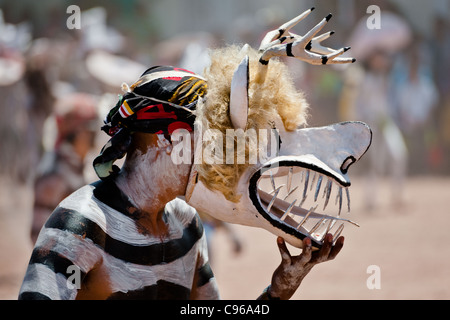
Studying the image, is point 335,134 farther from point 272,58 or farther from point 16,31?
point 16,31

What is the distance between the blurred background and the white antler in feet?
0.81

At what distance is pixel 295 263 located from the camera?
7.02ft

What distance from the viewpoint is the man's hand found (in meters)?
2.08

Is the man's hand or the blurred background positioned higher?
the blurred background

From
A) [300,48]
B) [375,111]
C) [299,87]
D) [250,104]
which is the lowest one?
[250,104]

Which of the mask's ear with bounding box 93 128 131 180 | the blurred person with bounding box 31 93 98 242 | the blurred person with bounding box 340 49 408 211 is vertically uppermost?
the blurred person with bounding box 340 49 408 211

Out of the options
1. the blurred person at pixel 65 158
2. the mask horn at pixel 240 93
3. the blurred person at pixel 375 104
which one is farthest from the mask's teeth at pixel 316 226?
the blurred person at pixel 375 104

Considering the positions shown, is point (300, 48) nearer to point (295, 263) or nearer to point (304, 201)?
point (304, 201)

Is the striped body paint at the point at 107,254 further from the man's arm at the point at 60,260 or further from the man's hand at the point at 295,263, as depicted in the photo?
the man's hand at the point at 295,263

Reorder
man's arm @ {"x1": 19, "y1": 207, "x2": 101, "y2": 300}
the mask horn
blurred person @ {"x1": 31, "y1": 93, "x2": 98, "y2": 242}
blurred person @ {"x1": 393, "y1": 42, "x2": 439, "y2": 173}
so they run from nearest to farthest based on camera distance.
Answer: man's arm @ {"x1": 19, "y1": 207, "x2": 101, "y2": 300} → the mask horn → blurred person @ {"x1": 31, "y1": 93, "x2": 98, "y2": 242} → blurred person @ {"x1": 393, "y1": 42, "x2": 439, "y2": 173}

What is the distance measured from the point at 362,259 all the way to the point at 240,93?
6.15 m

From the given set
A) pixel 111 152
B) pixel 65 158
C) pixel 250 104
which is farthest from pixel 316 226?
pixel 65 158

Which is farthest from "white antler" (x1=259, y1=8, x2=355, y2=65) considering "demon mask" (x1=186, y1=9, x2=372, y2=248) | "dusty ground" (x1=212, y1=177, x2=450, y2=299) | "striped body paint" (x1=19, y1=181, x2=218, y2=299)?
"dusty ground" (x1=212, y1=177, x2=450, y2=299)

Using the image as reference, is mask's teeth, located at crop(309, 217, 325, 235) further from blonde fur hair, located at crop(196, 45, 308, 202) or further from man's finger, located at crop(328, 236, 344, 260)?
blonde fur hair, located at crop(196, 45, 308, 202)
